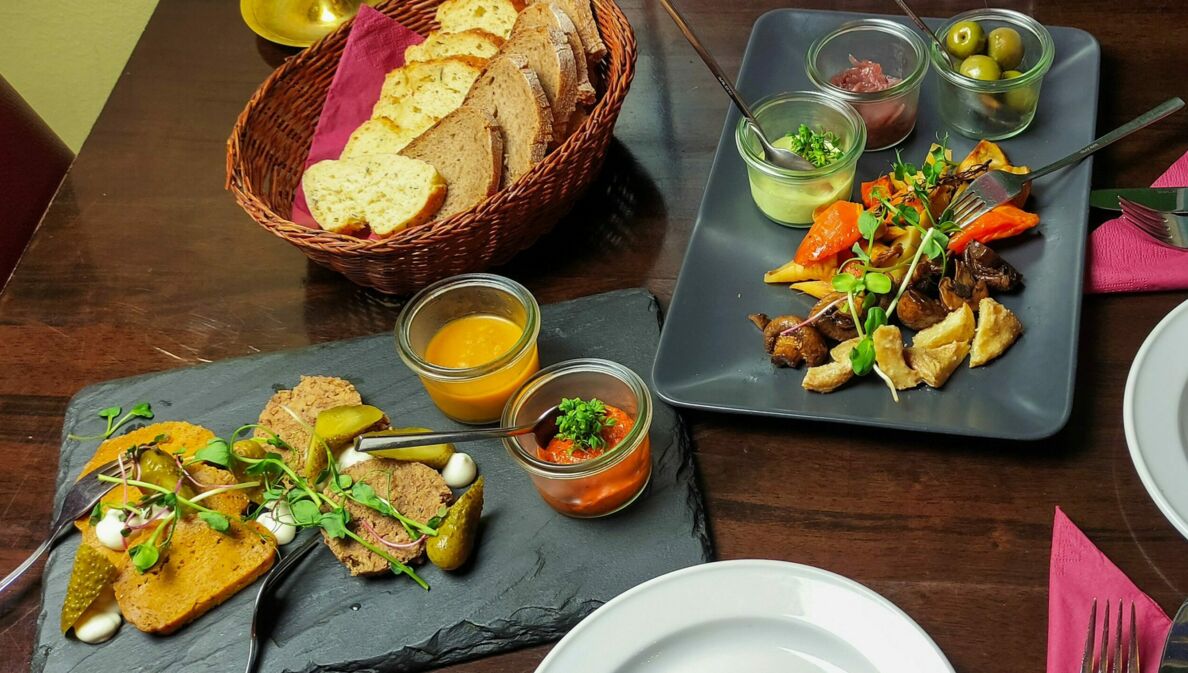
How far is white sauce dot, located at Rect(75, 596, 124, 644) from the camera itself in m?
1.43

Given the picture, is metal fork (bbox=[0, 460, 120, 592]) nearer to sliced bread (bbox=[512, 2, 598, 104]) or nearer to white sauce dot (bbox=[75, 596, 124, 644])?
white sauce dot (bbox=[75, 596, 124, 644])

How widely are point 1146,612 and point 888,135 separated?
36.4 inches

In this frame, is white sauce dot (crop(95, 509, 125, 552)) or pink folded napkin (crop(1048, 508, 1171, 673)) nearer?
pink folded napkin (crop(1048, 508, 1171, 673))

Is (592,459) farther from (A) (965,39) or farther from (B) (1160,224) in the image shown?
(A) (965,39)

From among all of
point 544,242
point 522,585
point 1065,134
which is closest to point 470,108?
point 544,242

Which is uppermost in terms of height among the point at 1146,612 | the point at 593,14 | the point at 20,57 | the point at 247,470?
the point at 593,14

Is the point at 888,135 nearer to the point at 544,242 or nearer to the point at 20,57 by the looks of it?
the point at 544,242

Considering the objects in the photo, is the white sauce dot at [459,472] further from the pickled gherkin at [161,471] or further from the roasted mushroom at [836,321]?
the roasted mushroom at [836,321]

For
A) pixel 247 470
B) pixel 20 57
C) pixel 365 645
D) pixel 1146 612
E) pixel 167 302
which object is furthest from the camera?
pixel 20 57

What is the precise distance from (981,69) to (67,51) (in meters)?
3.07

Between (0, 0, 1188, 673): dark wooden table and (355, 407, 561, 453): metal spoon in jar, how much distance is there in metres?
0.23

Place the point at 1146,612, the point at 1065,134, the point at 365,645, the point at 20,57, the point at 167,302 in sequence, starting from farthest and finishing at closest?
the point at 20,57 → the point at 167,302 → the point at 1065,134 → the point at 365,645 → the point at 1146,612

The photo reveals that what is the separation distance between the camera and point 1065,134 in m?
1.77

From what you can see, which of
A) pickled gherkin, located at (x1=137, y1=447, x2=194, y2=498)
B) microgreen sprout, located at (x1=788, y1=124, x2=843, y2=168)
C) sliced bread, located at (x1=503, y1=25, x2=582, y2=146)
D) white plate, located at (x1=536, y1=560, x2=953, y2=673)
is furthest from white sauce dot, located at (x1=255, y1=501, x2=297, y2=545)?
microgreen sprout, located at (x1=788, y1=124, x2=843, y2=168)
